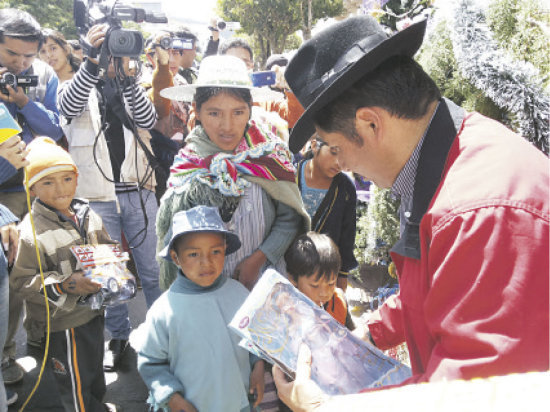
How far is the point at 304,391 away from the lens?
46.0 inches

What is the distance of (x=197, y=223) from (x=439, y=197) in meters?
1.20

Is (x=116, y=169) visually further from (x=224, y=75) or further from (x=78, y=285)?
(x=224, y=75)

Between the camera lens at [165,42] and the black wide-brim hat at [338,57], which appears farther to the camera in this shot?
the camera lens at [165,42]

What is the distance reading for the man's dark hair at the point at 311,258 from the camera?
2.17 meters

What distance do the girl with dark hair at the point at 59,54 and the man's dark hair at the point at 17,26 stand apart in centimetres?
145

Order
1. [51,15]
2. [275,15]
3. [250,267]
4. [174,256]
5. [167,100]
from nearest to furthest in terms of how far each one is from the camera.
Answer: [174,256]
[250,267]
[167,100]
[51,15]
[275,15]

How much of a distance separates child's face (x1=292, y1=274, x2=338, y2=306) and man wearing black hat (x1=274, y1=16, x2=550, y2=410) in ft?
2.61

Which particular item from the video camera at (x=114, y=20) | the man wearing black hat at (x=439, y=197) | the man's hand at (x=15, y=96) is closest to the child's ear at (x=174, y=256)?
the man wearing black hat at (x=439, y=197)

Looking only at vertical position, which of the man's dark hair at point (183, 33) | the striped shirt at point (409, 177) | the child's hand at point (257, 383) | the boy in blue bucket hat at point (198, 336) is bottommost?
the child's hand at point (257, 383)

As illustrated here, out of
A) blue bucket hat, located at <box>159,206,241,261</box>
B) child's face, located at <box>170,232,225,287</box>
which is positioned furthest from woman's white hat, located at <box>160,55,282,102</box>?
child's face, located at <box>170,232,225,287</box>

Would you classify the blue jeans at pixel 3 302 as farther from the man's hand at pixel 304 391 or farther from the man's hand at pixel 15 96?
the man's hand at pixel 15 96

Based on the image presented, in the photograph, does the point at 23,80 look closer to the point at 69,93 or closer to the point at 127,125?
the point at 69,93

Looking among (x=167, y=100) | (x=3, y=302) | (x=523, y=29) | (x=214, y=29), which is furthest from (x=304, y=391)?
(x=214, y=29)

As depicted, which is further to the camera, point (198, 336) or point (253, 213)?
point (253, 213)
